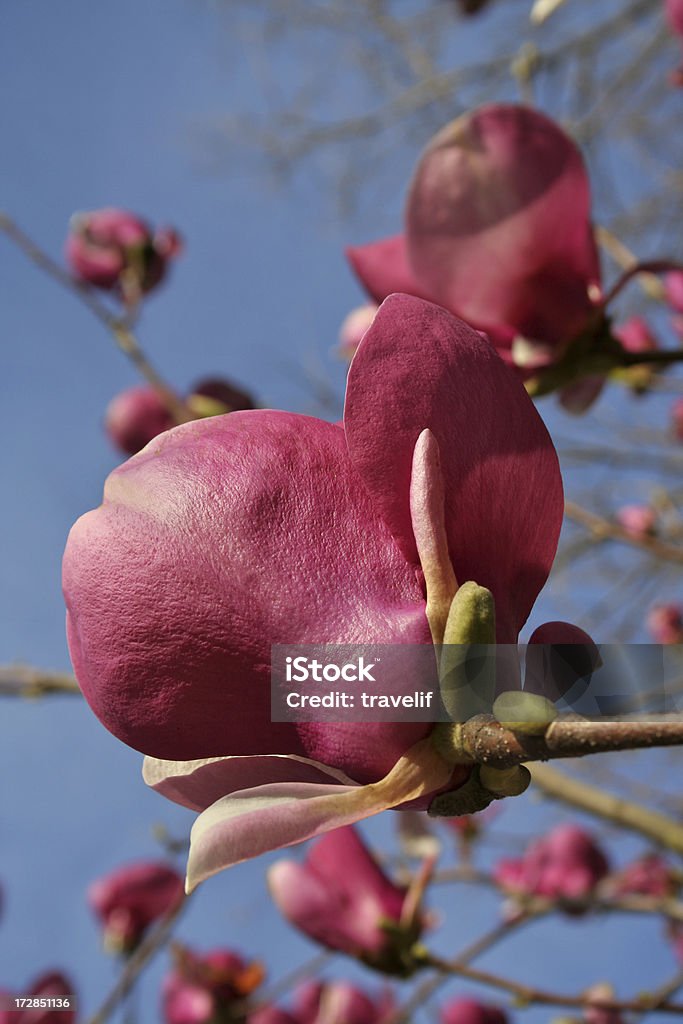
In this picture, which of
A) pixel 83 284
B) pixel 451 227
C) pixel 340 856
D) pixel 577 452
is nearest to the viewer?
pixel 451 227

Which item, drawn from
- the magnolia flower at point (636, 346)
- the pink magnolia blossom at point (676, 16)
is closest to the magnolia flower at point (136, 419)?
the magnolia flower at point (636, 346)

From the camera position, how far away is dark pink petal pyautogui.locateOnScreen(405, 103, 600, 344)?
624 mm

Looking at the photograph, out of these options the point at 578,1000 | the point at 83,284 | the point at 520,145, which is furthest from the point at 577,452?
the point at 520,145

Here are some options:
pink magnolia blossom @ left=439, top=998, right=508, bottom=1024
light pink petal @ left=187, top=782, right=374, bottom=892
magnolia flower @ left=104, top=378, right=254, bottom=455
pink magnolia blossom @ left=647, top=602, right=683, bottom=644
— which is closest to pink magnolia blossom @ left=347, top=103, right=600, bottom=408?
light pink petal @ left=187, top=782, right=374, bottom=892

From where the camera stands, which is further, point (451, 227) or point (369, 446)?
point (451, 227)

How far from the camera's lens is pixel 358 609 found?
0.36 m

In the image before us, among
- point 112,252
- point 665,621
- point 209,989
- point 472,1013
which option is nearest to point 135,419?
point 112,252

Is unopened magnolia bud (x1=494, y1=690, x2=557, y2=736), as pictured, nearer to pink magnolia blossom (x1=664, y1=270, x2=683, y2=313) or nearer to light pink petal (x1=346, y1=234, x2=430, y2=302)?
light pink petal (x1=346, y1=234, x2=430, y2=302)

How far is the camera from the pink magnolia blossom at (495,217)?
624 mm

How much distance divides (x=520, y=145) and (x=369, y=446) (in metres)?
0.37

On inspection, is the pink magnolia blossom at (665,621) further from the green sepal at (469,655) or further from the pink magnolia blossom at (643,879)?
the green sepal at (469,655)

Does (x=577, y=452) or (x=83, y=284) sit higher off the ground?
(x=83, y=284)

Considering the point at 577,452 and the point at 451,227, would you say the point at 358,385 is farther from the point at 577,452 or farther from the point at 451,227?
the point at 577,452

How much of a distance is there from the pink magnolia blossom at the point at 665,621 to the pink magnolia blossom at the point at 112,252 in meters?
1.57
